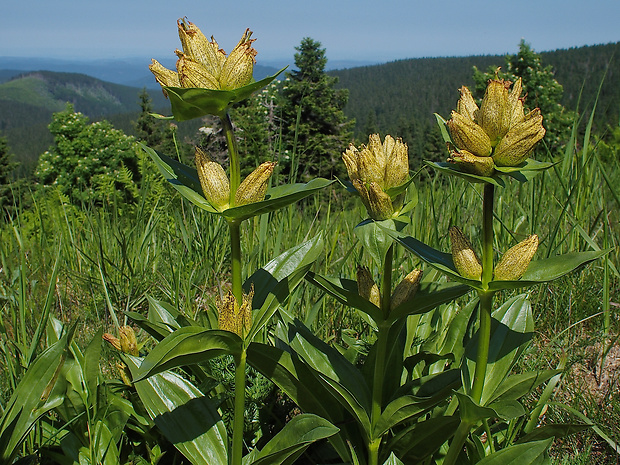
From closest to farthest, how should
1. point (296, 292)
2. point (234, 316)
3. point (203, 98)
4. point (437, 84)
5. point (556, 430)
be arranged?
point (203, 98)
point (234, 316)
point (556, 430)
point (296, 292)
point (437, 84)

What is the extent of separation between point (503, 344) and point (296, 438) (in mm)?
716

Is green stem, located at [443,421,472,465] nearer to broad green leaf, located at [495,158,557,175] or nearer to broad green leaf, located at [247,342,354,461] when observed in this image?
broad green leaf, located at [247,342,354,461]

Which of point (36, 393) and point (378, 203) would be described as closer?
point (378, 203)

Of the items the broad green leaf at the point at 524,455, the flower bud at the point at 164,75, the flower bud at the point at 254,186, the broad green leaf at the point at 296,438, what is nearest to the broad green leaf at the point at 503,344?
the broad green leaf at the point at 524,455

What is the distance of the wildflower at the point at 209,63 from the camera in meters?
1.37

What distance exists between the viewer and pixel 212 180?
1.48 metres

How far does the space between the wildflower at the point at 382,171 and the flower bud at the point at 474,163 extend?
0.17m

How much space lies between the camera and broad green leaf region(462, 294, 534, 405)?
1486mm

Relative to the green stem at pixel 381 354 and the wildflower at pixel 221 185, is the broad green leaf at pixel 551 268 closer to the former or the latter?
the green stem at pixel 381 354

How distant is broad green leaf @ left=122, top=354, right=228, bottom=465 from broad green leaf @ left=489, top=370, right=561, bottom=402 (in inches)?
36.1

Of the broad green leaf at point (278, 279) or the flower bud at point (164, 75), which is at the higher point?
the flower bud at point (164, 75)

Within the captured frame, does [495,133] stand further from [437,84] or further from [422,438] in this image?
[437,84]

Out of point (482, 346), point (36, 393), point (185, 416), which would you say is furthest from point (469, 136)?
point (36, 393)

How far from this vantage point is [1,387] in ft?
6.97
